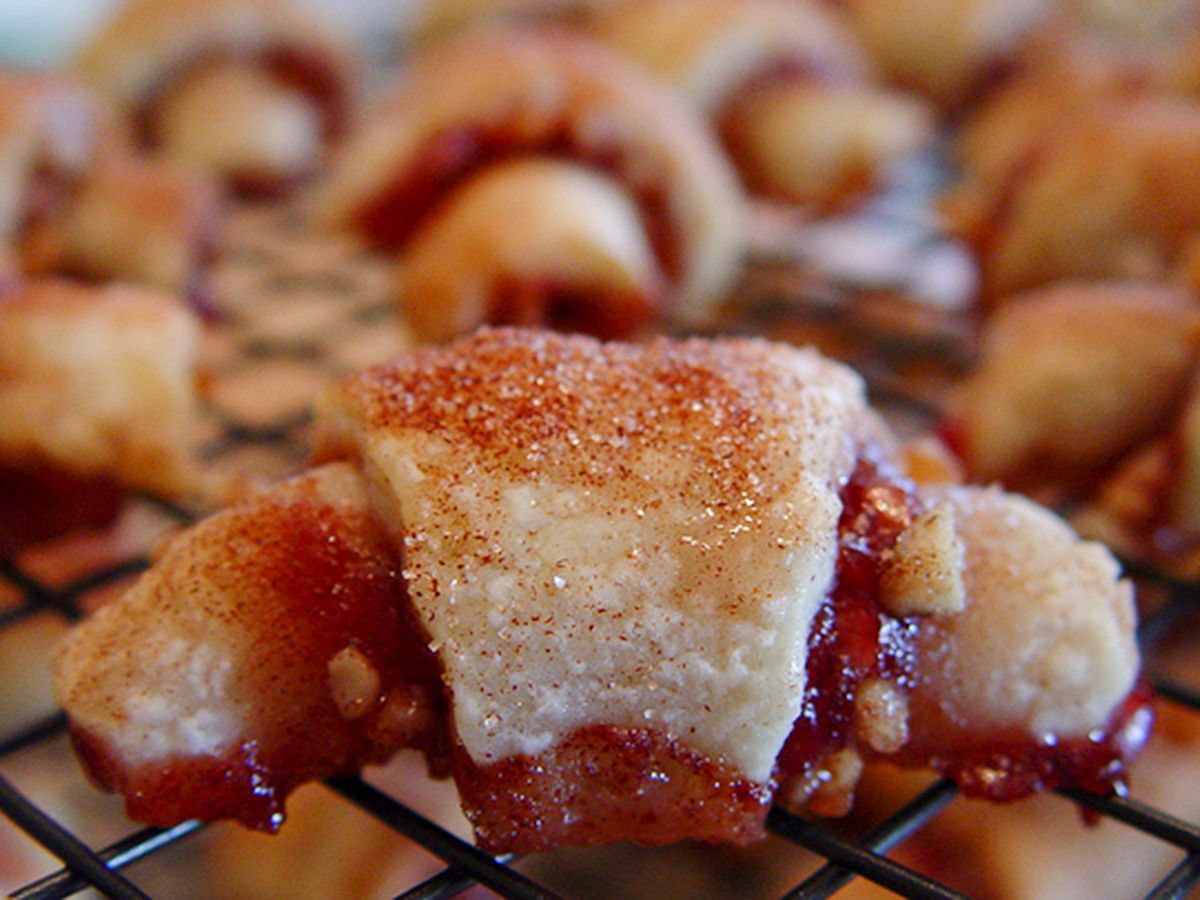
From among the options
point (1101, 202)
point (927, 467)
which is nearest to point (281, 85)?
point (1101, 202)

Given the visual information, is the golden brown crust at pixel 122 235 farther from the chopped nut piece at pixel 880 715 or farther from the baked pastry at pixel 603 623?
the chopped nut piece at pixel 880 715

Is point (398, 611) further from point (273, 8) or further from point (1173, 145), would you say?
point (273, 8)

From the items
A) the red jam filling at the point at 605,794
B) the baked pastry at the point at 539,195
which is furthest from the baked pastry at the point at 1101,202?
the red jam filling at the point at 605,794

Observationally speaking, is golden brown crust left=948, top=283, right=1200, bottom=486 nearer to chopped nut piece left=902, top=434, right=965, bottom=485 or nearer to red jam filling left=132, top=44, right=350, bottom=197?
chopped nut piece left=902, top=434, right=965, bottom=485

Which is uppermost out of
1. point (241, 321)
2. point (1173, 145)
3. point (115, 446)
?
point (1173, 145)

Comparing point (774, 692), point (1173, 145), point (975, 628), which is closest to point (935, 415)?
point (1173, 145)

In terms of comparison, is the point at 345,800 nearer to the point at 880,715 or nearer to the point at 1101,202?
the point at 880,715
